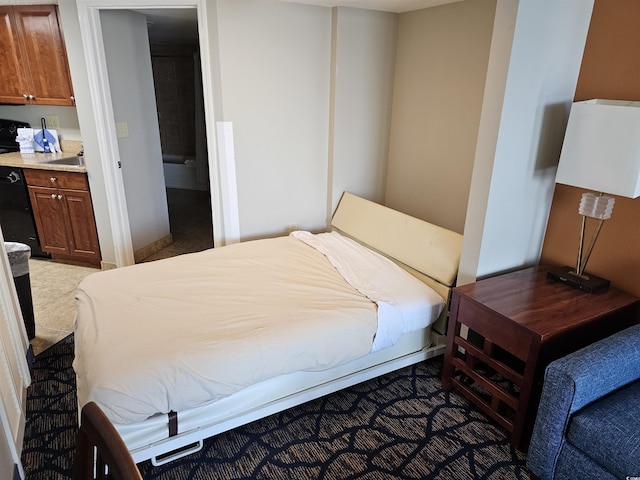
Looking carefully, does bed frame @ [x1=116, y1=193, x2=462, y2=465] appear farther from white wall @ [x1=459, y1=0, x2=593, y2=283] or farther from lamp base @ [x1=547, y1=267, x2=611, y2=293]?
lamp base @ [x1=547, y1=267, x2=611, y2=293]

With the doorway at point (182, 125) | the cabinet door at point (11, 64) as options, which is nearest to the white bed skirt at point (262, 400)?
the doorway at point (182, 125)

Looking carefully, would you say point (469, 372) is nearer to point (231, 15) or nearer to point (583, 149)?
point (583, 149)

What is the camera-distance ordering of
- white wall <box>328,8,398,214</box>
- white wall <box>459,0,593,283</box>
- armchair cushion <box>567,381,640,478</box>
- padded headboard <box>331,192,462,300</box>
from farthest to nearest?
white wall <box>328,8,398,214</box> → padded headboard <box>331,192,462,300</box> → white wall <box>459,0,593,283</box> → armchair cushion <box>567,381,640,478</box>

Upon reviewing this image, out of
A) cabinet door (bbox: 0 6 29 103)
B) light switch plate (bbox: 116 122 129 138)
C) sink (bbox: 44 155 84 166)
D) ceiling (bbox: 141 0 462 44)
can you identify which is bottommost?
sink (bbox: 44 155 84 166)

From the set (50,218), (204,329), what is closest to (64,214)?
(50,218)

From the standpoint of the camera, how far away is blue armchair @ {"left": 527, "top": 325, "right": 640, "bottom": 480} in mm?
1460

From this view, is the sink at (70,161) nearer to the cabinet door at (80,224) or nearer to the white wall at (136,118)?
the cabinet door at (80,224)

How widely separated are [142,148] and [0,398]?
109 inches

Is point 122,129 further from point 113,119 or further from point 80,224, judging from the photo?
point 80,224

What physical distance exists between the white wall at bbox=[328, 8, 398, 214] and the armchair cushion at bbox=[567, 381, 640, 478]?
231 cm

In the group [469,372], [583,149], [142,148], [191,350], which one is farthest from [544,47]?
[142,148]

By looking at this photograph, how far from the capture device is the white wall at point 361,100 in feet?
10.1

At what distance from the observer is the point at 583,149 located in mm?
1921

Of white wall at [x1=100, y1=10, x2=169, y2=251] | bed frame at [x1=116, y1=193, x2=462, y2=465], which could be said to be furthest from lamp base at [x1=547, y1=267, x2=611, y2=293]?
white wall at [x1=100, y1=10, x2=169, y2=251]
